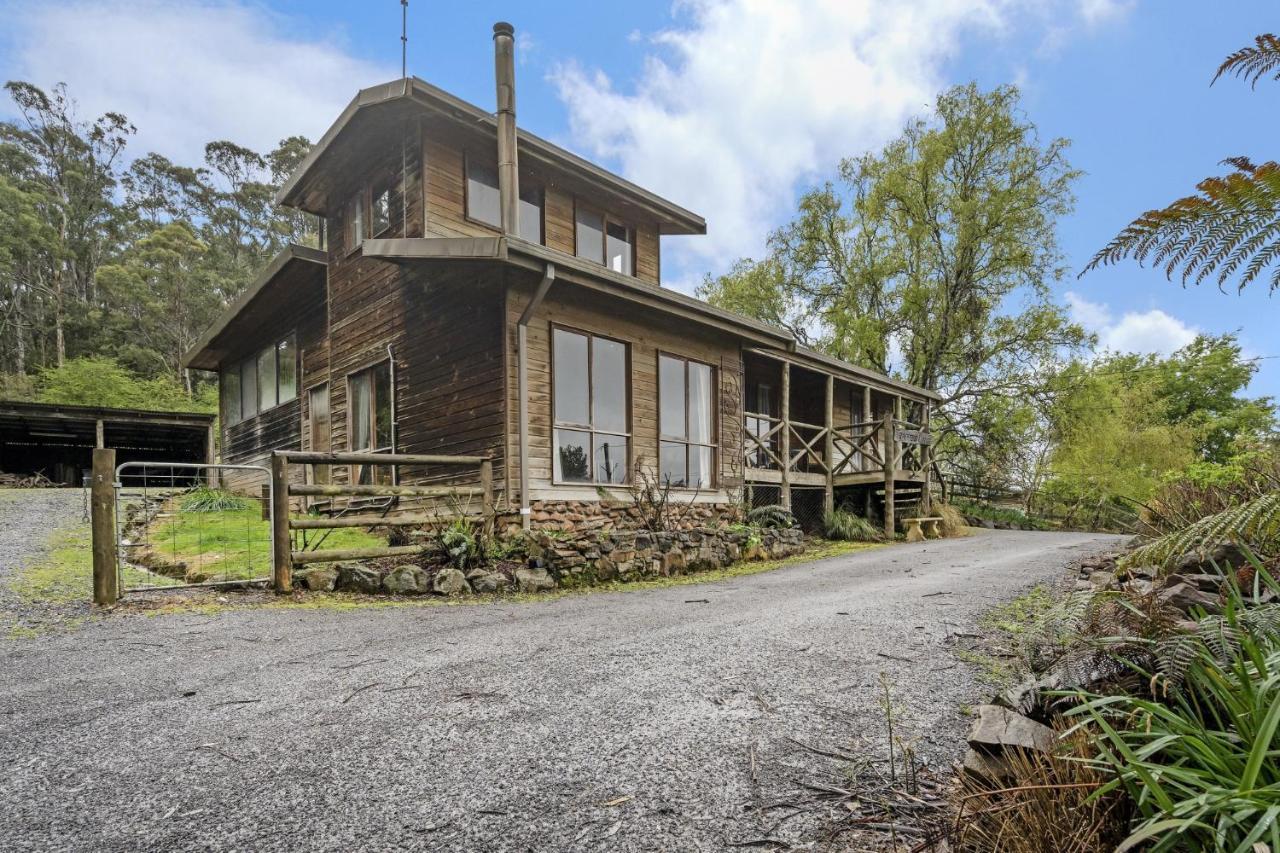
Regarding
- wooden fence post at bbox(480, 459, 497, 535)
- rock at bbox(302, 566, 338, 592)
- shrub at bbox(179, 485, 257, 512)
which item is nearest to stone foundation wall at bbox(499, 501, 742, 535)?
wooden fence post at bbox(480, 459, 497, 535)

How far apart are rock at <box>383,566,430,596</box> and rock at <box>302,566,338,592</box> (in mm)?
516

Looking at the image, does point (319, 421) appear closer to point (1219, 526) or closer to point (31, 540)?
point (31, 540)

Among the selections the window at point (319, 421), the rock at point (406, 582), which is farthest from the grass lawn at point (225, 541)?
the window at point (319, 421)

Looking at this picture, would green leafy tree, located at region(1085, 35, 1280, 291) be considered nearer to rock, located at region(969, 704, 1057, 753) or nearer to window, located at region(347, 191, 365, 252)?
rock, located at region(969, 704, 1057, 753)

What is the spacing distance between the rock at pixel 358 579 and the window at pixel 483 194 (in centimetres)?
632

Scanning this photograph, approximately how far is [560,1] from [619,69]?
36.8ft

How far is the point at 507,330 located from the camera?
8812 mm

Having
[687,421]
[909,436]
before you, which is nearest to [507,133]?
[687,421]

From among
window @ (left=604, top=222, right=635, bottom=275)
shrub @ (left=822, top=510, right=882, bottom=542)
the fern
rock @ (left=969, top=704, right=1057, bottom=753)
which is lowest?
shrub @ (left=822, top=510, right=882, bottom=542)

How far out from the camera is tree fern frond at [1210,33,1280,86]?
1701mm

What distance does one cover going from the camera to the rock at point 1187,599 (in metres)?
2.63

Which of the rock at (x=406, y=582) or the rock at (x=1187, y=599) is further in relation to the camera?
the rock at (x=406, y=582)

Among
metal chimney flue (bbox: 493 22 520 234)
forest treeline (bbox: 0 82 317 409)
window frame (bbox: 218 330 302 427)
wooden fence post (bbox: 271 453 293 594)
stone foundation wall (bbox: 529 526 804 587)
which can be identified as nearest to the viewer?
wooden fence post (bbox: 271 453 293 594)

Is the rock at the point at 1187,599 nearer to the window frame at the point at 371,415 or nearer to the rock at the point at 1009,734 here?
the rock at the point at 1009,734
